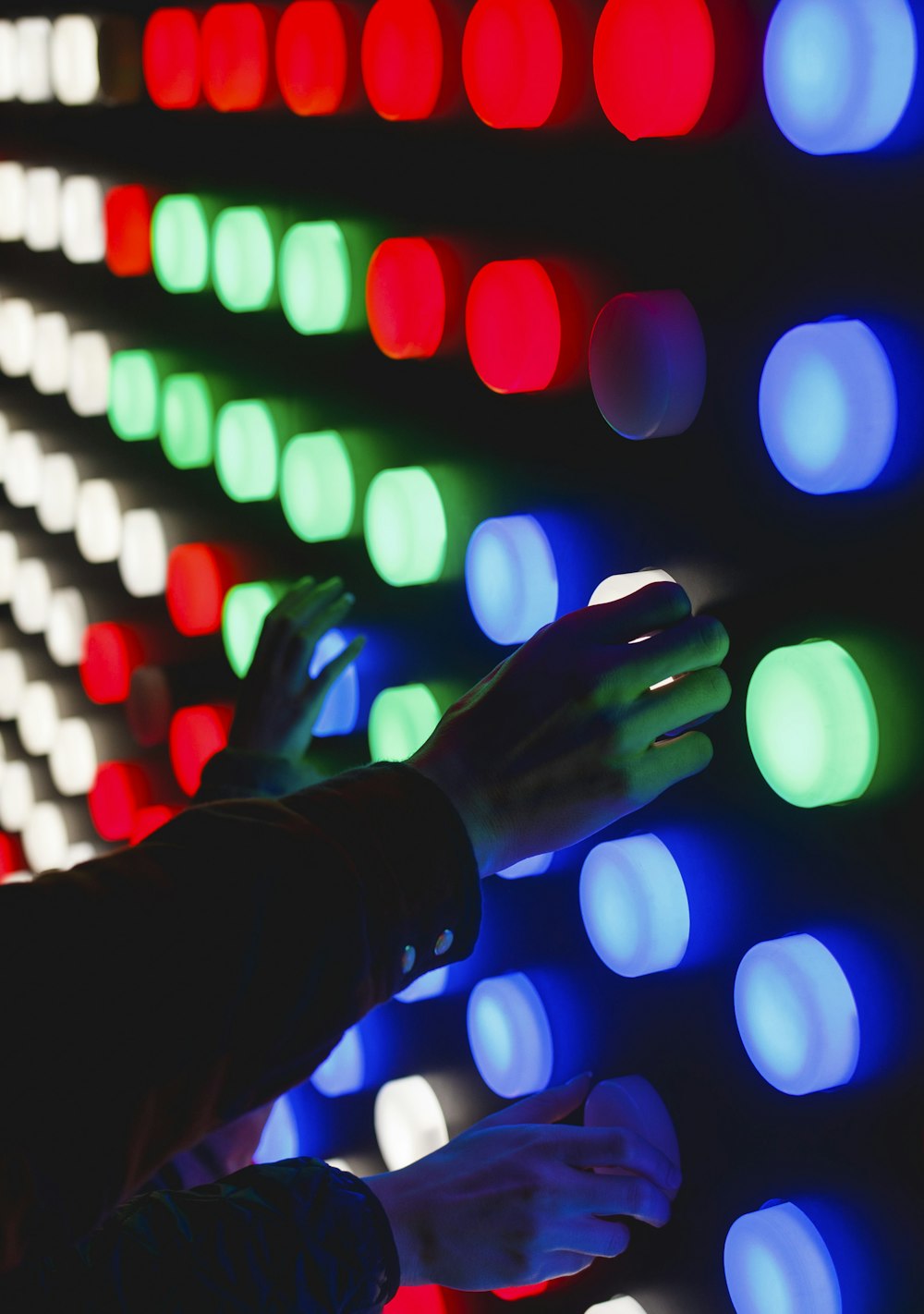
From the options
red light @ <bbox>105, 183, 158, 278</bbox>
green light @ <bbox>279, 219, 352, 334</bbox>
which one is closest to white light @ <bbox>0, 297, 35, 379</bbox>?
red light @ <bbox>105, 183, 158, 278</bbox>

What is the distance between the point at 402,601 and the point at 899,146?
48 cm

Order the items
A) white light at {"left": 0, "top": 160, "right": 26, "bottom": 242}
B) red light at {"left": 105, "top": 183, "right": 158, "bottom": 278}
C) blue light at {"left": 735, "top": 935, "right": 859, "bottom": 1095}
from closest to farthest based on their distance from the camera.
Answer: blue light at {"left": 735, "top": 935, "right": 859, "bottom": 1095} → red light at {"left": 105, "top": 183, "right": 158, "bottom": 278} → white light at {"left": 0, "top": 160, "right": 26, "bottom": 242}

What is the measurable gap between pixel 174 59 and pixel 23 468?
0.53 metres

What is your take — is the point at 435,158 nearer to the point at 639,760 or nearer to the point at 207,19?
the point at 207,19

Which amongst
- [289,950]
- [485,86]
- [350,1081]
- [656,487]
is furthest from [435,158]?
A: [350,1081]

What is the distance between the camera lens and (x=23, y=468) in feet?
5.03

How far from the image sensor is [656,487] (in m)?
0.77

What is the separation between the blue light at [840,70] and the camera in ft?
1.86

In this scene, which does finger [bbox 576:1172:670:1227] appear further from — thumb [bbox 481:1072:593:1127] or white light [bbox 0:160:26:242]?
white light [bbox 0:160:26:242]

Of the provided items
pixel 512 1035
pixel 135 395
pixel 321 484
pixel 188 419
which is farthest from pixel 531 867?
pixel 135 395

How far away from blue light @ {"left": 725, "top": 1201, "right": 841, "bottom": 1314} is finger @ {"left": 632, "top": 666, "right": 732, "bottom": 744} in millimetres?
246

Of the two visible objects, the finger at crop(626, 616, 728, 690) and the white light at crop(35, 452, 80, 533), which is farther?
the white light at crop(35, 452, 80, 533)

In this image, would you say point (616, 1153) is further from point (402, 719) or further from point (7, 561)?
point (7, 561)

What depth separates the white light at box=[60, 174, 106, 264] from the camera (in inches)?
52.2
